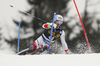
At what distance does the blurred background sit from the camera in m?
2.00

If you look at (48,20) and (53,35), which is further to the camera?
(48,20)

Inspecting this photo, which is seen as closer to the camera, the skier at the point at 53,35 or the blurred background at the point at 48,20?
the skier at the point at 53,35

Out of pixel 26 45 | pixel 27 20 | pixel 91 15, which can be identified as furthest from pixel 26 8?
pixel 91 15

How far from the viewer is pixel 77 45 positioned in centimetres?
223

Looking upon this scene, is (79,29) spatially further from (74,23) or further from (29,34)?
(29,34)

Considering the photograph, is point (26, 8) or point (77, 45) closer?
point (26, 8)

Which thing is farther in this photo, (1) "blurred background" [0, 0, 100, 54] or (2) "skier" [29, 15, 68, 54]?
(1) "blurred background" [0, 0, 100, 54]

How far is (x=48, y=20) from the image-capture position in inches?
74.0

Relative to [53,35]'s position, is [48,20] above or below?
above

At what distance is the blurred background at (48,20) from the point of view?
200 cm
